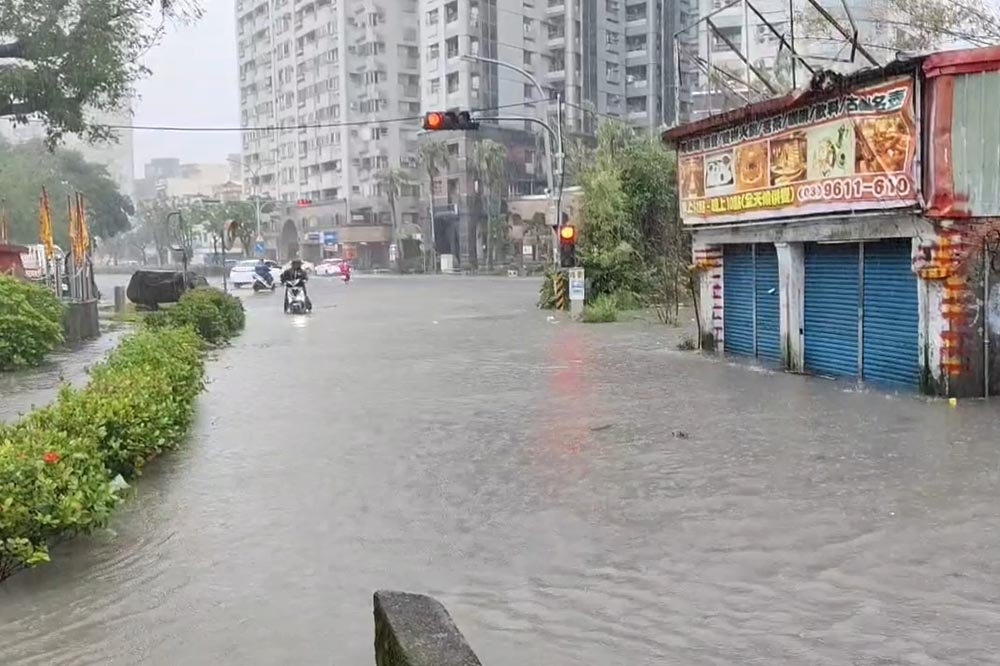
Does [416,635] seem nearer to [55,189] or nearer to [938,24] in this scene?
[938,24]

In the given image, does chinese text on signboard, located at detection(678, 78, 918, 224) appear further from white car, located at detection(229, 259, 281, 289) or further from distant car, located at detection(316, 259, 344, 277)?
distant car, located at detection(316, 259, 344, 277)

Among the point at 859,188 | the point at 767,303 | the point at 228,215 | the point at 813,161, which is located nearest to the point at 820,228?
the point at 813,161

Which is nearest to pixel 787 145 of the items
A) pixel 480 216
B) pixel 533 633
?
pixel 533 633

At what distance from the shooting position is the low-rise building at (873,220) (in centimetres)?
1082

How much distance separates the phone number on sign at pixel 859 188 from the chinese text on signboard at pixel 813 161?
11 millimetres

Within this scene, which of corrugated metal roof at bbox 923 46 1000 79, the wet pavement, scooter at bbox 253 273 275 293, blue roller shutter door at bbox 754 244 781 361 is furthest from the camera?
scooter at bbox 253 273 275 293

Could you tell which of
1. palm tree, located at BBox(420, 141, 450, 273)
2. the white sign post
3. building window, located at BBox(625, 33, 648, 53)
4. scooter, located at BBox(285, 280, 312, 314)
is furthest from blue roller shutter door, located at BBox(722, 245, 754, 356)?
building window, located at BBox(625, 33, 648, 53)

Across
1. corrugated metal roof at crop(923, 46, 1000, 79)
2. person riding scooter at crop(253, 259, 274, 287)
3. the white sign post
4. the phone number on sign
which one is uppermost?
corrugated metal roof at crop(923, 46, 1000, 79)

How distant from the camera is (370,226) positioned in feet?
289

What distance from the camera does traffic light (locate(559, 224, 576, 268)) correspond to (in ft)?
86.9

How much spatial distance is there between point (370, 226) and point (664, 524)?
8280 cm

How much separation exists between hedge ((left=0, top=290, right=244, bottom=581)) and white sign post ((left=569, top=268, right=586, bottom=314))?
1499 cm

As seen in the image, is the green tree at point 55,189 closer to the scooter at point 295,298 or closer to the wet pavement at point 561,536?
the scooter at point 295,298

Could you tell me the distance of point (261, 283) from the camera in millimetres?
47688
